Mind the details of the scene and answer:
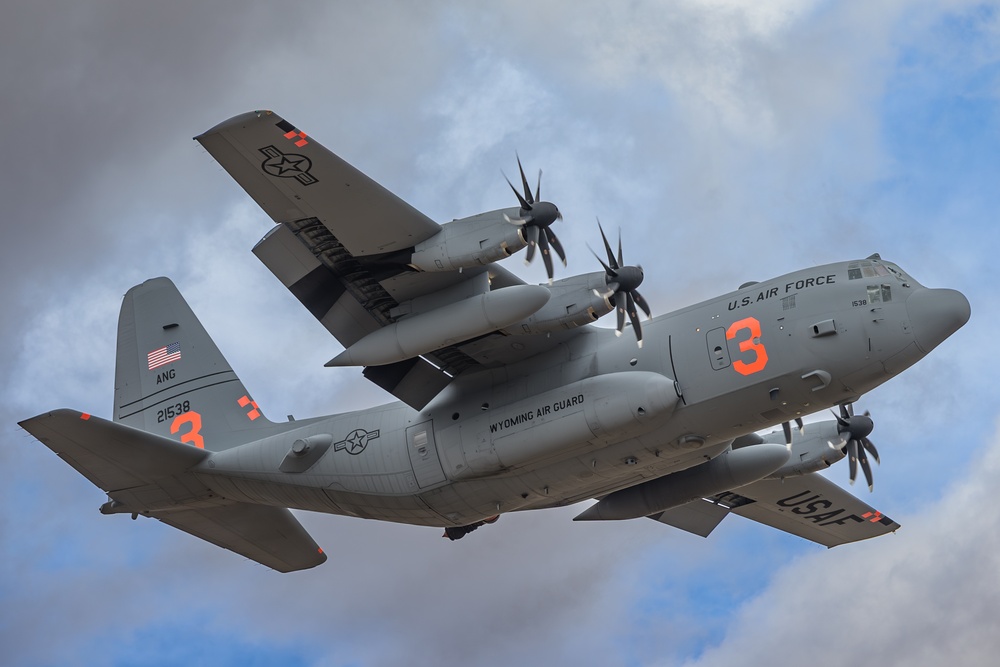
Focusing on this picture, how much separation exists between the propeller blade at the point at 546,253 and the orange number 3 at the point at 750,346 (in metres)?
3.81

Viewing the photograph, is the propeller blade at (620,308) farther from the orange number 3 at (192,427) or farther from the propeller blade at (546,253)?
the orange number 3 at (192,427)

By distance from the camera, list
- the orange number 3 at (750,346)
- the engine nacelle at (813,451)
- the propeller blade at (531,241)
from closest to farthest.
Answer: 1. the propeller blade at (531,241)
2. the orange number 3 at (750,346)
3. the engine nacelle at (813,451)

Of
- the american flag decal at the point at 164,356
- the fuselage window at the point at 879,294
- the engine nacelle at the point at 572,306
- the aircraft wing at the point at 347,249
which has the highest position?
the american flag decal at the point at 164,356

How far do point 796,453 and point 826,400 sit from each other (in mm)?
6150

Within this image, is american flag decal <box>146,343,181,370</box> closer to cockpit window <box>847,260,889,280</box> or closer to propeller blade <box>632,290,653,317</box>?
propeller blade <box>632,290,653,317</box>

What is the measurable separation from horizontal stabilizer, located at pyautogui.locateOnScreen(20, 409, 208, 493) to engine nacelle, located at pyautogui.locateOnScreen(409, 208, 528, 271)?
7519 millimetres

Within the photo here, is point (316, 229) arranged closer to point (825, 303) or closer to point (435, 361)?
point (435, 361)

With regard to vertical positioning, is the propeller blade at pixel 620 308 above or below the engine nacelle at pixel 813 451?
above

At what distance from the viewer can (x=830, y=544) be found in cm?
3488

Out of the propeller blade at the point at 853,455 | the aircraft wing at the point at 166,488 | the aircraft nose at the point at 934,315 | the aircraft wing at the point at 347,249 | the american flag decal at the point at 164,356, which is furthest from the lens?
the american flag decal at the point at 164,356

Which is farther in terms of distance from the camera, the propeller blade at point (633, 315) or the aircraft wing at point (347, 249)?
the propeller blade at point (633, 315)

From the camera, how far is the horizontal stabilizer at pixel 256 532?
28.9 meters

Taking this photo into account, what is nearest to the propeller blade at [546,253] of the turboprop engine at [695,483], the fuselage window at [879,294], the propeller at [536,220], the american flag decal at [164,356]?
the propeller at [536,220]

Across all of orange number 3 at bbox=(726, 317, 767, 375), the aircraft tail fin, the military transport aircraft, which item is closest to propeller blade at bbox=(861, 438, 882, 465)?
the military transport aircraft
